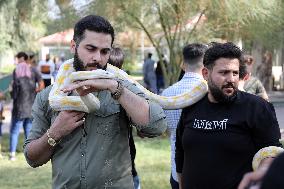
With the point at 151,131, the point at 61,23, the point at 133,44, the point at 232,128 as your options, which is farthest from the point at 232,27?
the point at 151,131

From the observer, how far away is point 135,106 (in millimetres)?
2725

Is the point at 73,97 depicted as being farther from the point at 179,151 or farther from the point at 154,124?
the point at 179,151

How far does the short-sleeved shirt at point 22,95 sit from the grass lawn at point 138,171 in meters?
0.91

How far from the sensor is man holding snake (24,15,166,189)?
2787mm

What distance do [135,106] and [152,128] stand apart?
171mm

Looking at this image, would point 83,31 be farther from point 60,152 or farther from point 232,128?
point 232,128

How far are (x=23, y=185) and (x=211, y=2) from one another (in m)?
6.37

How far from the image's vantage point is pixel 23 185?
847cm

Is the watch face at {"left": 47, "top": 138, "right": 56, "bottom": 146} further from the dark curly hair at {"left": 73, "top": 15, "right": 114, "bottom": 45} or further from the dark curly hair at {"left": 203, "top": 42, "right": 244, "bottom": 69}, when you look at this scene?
the dark curly hair at {"left": 203, "top": 42, "right": 244, "bottom": 69}

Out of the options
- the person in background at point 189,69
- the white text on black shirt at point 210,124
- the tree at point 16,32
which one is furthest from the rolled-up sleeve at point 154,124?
the tree at point 16,32

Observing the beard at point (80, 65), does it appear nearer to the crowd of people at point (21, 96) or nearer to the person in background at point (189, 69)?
the person in background at point (189, 69)

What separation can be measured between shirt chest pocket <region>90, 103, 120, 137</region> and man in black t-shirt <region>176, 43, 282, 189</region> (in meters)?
0.98

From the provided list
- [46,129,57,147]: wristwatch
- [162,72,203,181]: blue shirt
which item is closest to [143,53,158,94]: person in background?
[162,72,203,181]: blue shirt

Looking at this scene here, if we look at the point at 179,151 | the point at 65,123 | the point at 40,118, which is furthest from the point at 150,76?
the point at 65,123
